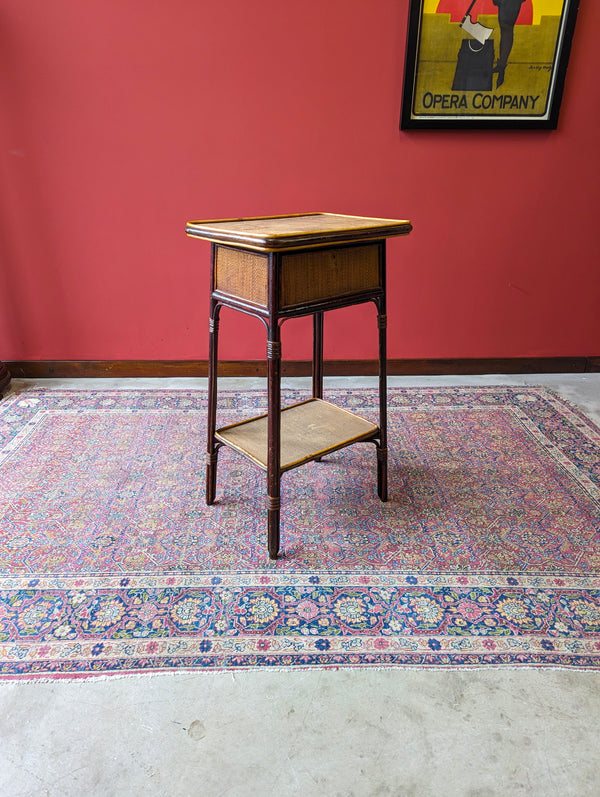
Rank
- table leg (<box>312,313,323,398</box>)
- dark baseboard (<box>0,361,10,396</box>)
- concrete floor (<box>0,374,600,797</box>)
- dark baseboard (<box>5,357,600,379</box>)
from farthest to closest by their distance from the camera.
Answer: dark baseboard (<box>5,357,600,379</box>)
dark baseboard (<box>0,361,10,396</box>)
table leg (<box>312,313,323,398</box>)
concrete floor (<box>0,374,600,797</box>)

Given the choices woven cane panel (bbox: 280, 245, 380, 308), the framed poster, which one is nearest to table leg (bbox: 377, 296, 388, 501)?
woven cane panel (bbox: 280, 245, 380, 308)

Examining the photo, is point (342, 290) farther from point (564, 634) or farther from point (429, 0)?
point (429, 0)

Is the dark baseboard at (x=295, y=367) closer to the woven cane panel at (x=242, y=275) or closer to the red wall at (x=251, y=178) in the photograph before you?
the red wall at (x=251, y=178)

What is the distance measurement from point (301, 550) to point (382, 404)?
23.5 inches

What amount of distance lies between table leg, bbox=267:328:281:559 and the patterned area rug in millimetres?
114

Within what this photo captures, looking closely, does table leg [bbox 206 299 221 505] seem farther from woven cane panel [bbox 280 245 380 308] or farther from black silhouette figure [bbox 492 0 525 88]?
black silhouette figure [bbox 492 0 525 88]

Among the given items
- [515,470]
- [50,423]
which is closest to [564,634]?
[515,470]

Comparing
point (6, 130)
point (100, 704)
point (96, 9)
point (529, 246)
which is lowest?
point (100, 704)

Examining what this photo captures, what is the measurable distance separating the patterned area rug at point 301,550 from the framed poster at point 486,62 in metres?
1.68

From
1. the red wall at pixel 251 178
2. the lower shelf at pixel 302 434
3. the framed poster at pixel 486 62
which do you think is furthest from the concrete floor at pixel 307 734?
the framed poster at pixel 486 62

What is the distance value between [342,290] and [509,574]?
107 centimetres

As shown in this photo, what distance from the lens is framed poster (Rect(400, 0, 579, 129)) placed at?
9.29 feet

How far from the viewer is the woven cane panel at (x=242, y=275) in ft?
5.39

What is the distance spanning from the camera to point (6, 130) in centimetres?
297
